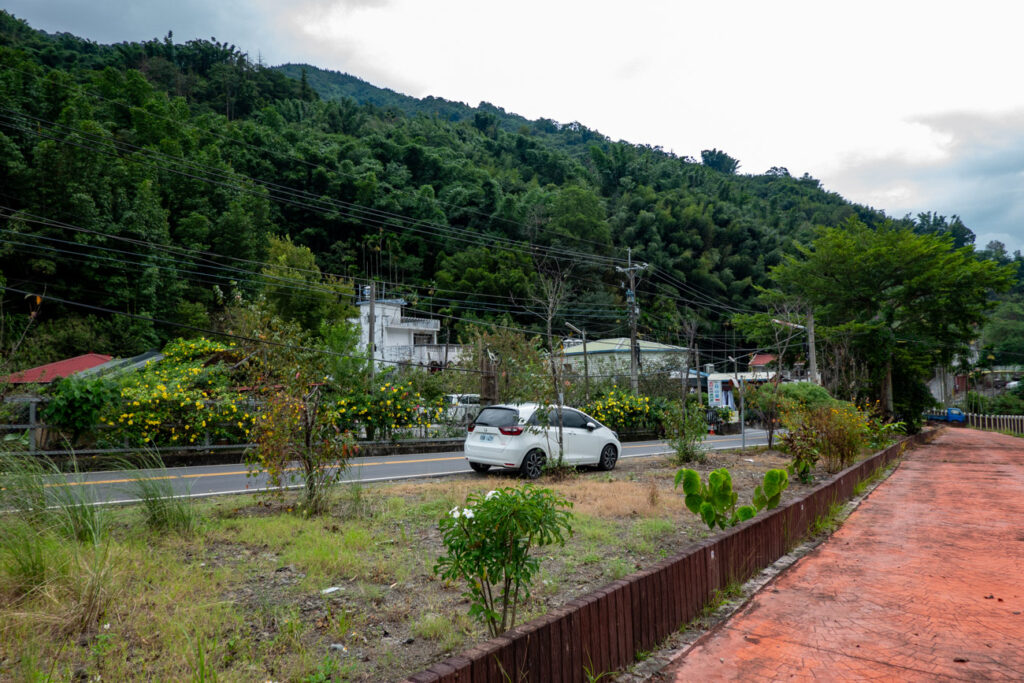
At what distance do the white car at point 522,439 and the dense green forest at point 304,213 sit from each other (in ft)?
59.0

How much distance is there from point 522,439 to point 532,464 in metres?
0.58

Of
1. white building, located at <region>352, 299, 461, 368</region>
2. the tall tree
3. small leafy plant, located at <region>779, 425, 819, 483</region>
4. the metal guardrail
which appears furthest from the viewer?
white building, located at <region>352, 299, 461, 368</region>

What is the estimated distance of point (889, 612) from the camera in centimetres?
491

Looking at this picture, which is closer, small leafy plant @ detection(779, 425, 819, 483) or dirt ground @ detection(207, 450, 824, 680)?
dirt ground @ detection(207, 450, 824, 680)

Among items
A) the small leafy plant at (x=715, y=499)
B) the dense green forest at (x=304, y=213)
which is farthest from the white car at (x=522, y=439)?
the dense green forest at (x=304, y=213)

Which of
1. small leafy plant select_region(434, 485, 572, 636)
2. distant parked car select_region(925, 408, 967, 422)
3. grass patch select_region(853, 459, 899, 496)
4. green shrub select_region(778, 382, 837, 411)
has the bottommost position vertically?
distant parked car select_region(925, 408, 967, 422)

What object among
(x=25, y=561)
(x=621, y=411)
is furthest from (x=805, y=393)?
(x=25, y=561)

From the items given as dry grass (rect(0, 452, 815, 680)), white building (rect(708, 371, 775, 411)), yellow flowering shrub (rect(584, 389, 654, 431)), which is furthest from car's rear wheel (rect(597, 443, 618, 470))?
white building (rect(708, 371, 775, 411))

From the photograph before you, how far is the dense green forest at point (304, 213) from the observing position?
113 feet

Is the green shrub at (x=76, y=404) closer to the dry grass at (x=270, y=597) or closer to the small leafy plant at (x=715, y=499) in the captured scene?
the dry grass at (x=270, y=597)

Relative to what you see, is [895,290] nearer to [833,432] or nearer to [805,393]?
[805,393]

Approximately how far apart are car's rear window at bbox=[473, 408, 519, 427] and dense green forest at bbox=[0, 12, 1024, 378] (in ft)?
59.3

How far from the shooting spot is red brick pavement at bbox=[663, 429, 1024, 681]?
12.7ft

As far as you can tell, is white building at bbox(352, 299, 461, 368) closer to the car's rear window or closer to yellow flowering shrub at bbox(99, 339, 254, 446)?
yellow flowering shrub at bbox(99, 339, 254, 446)
